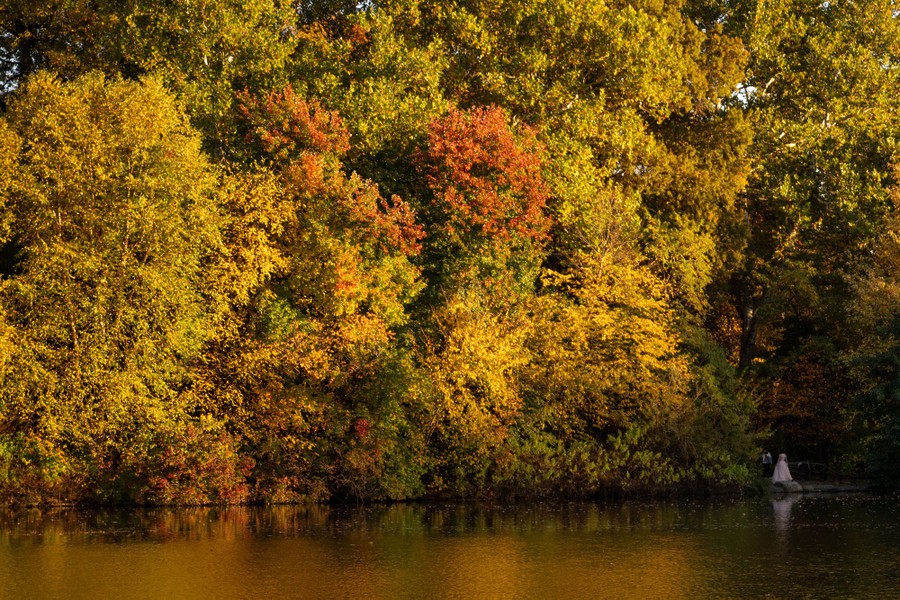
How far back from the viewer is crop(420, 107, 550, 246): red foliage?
127 ft

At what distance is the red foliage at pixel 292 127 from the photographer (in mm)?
38719

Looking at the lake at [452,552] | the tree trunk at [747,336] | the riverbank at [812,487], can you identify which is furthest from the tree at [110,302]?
the tree trunk at [747,336]

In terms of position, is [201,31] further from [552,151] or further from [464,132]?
[552,151]

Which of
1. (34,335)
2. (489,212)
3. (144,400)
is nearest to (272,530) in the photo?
(144,400)

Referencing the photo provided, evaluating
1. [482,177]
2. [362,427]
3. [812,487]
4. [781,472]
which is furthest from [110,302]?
[812,487]

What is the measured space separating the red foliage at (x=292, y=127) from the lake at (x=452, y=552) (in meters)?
11.2

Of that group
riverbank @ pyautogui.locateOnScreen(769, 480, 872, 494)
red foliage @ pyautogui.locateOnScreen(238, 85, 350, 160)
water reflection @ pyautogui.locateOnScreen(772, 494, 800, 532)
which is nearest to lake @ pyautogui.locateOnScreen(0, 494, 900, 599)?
water reflection @ pyautogui.locateOnScreen(772, 494, 800, 532)

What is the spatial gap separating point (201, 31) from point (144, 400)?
44.0 ft

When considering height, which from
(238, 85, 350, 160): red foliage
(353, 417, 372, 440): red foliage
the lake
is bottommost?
the lake

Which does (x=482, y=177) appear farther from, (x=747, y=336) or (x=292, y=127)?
(x=747, y=336)

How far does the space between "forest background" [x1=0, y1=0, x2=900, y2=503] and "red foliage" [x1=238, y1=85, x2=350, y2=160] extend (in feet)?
0.37

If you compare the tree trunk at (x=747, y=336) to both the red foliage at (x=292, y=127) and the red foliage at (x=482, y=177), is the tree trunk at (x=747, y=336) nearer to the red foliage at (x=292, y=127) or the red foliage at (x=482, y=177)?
the red foliage at (x=482, y=177)

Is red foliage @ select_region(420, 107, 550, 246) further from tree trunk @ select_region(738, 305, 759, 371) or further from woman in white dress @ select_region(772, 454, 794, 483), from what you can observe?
tree trunk @ select_region(738, 305, 759, 371)

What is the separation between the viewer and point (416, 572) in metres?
22.4
